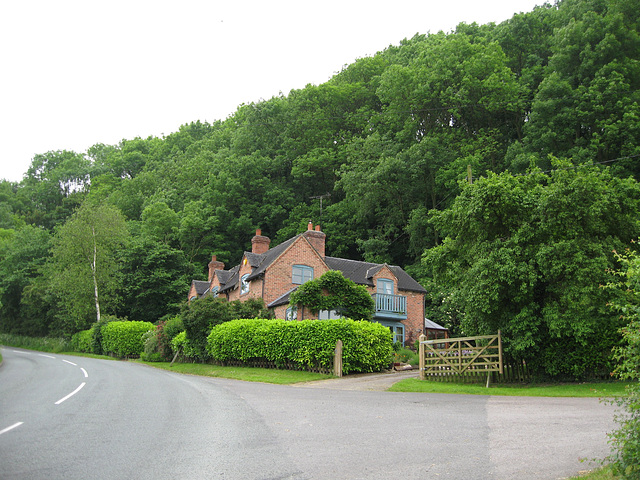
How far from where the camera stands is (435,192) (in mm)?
50719

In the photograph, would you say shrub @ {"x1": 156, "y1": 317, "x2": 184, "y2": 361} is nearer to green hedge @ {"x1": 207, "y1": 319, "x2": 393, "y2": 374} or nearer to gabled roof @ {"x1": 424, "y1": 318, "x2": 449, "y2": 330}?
green hedge @ {"x1": 207, "y1": 319, "x2": 393, "y2": 374}

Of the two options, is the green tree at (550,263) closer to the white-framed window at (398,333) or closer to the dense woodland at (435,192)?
the dense woodland at (435,192)

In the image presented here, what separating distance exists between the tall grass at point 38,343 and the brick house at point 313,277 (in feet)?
71.9

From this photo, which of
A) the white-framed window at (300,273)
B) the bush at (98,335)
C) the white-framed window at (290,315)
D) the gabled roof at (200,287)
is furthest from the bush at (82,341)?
the white-framed window at (290,315)

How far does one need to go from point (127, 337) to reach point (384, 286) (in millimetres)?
20847

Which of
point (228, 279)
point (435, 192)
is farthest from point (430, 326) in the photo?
point (228, 279)

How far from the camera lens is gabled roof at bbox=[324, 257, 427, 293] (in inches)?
1567

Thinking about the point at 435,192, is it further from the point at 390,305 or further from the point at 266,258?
the point at 266,258

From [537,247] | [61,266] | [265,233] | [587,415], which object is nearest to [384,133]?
[265,233]

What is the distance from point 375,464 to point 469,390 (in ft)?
38.6

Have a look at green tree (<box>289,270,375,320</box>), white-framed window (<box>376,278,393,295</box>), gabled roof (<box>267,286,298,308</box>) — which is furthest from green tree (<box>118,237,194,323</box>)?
green tree (<box>289,270,375,320</box>)

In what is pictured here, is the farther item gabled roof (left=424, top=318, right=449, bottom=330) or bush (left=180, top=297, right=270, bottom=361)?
gabled roof (left=424, top=318, right=449, bottom=330)

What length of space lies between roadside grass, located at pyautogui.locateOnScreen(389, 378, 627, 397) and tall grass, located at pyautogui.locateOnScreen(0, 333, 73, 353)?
4459 centimetres

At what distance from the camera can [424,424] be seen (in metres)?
10.4
